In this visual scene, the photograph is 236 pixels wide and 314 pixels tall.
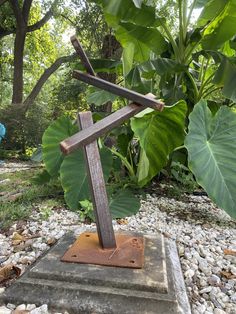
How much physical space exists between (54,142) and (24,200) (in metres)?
0.54

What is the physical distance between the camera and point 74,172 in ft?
7.13

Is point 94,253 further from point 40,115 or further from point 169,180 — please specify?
point 40,115

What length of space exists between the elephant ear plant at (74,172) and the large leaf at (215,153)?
59 cm

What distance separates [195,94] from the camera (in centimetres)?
301

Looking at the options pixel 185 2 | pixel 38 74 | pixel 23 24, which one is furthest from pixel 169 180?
pixel 38 74

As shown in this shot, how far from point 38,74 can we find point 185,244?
1298 cm

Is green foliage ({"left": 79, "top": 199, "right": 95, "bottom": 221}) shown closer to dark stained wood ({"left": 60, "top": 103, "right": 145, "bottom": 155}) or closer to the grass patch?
the grass patch

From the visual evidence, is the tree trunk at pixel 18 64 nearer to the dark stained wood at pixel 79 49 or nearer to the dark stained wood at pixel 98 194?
the dark stained wood at pixel 79 49

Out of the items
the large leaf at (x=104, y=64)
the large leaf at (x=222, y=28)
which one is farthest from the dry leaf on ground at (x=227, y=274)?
the large leaf at (x=104, y=64)

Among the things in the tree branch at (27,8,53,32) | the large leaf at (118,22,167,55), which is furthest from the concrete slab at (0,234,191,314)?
the tree branch at (27,8,53,32)

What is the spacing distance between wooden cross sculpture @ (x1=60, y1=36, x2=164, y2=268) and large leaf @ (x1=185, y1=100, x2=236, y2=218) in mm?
563

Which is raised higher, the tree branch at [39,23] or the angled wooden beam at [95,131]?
the tree branch at [39,23]

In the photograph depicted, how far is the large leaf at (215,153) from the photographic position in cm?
174

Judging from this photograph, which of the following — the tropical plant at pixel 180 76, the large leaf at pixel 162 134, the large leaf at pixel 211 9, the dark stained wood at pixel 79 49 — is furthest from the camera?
the large leaf at pixel 211 9
